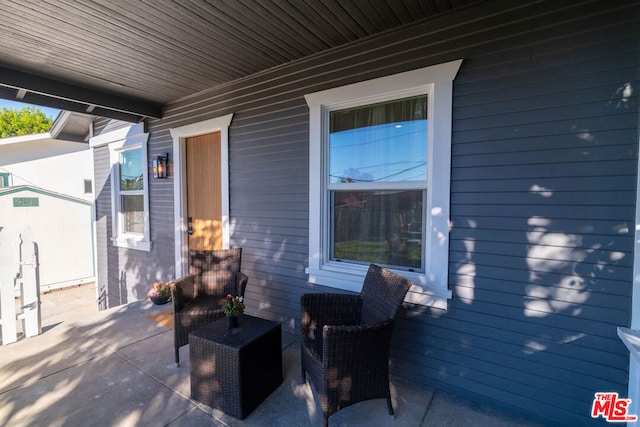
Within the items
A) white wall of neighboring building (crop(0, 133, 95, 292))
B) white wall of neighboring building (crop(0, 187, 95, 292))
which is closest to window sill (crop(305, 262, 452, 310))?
white wall of neighboring building (crop(0, 133, 95, 292))

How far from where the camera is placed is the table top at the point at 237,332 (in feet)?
6.34

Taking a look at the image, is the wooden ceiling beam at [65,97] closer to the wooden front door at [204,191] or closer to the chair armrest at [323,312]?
the wooden front door at [204,191]

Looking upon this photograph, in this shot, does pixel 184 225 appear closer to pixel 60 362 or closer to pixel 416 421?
pixel 60 362

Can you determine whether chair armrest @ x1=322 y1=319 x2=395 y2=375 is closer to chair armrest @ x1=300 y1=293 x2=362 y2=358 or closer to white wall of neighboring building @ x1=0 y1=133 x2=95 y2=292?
chair armrest @ x1=300 y1=293 x2=362 y2=358

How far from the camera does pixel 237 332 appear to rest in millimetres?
2062

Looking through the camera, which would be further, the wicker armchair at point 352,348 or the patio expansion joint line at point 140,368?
the patio expansion joint line at point 140,368

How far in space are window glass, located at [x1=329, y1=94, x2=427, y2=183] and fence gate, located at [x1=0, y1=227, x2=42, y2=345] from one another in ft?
10.9

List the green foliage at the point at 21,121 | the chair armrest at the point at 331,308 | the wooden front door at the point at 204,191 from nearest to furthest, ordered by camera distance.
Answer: the chair armrest at the point at 331,308 → the wooden front door at the point at 204,191 → the green foliage at the point at 21,121

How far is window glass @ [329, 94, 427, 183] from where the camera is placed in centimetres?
234

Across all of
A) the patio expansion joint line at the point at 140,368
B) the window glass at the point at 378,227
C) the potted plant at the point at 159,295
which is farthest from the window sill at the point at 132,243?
the window glass at the point at 378,227

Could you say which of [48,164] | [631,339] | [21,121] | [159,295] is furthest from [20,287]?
[21,121]

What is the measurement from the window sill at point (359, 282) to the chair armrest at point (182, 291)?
1.12 metres

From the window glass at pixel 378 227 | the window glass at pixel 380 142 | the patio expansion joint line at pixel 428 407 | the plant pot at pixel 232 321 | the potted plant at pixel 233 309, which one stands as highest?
the window glass at pixel 380 142

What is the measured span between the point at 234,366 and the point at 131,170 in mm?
4374
